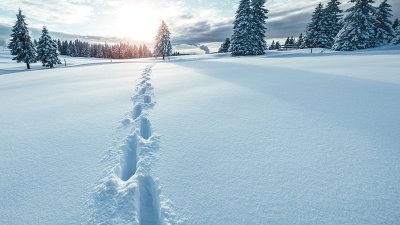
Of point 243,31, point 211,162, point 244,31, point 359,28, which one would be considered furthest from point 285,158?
point 243,31

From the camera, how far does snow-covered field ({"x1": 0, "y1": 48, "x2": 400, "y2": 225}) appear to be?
2.10 m

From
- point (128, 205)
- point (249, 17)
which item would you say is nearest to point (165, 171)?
point (128, 205)

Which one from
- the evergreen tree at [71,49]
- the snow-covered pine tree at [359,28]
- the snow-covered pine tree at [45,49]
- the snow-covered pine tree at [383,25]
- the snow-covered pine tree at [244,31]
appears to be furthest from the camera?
the evergreen tree at [71,49]

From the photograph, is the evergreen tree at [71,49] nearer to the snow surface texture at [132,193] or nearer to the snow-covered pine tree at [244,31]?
the snow-covered pine tree at [244,31]

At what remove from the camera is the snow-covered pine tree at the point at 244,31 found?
3450cm

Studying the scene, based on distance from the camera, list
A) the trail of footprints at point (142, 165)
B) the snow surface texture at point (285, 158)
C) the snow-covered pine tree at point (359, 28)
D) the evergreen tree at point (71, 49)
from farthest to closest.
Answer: the evergreen tree at point (71, 49) < the snow-covered pine tree at point (359, 28) < the trail of footprints at point (142, 165) < the snow surface texture at point (285, 158)

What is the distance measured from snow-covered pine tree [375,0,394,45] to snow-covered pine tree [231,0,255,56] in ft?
53.2

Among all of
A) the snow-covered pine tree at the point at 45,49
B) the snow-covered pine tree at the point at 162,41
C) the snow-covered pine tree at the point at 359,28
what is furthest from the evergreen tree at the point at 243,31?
the snow-covered pine tree at the point at 45,49

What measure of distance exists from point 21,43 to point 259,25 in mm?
37406

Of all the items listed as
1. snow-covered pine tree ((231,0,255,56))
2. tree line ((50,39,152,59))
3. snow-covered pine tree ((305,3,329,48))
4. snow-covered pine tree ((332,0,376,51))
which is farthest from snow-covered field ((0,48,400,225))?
tree line ((50,39,152,59))

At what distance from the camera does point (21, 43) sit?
34719 mm

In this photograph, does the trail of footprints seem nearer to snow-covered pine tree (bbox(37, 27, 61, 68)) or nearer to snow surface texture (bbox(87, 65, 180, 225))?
snow surface texture (bbox(87, 65, 180, 225))

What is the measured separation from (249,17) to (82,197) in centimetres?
3695

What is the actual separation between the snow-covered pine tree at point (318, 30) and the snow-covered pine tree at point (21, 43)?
45.7 meters
